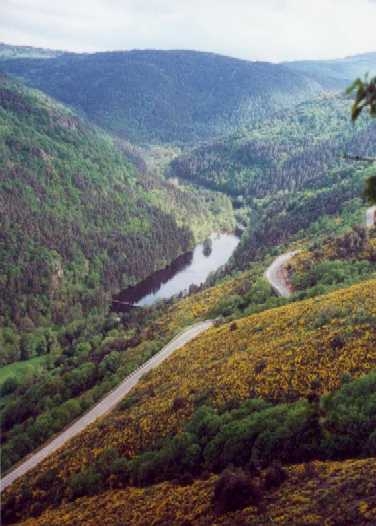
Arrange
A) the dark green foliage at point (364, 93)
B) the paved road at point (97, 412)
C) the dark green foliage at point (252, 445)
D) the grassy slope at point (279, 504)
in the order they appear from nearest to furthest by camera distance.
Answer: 1. the dark green foliage at point (364, 93)
2. the grassy slope at point (279, 504)
3. the dark green foliage at point (252, 445)
4. the paved road at point (97, 412)

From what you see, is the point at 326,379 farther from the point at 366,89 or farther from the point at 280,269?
the point at 280,269

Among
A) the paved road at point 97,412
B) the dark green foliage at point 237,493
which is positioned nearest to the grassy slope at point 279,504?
the dark green foliage at point 237,493

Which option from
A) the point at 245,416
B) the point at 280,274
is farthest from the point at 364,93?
the point at 280,274

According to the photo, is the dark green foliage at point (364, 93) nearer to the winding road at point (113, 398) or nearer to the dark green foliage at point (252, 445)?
the dark green foliage at point (252, 445)

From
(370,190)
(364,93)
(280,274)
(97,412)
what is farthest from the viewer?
(280,274)

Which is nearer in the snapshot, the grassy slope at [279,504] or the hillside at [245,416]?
the grassy slope at [279,504]

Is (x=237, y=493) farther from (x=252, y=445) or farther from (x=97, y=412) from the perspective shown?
(x=97, y=412)

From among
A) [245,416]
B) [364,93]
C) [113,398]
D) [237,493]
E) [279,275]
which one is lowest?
[113,398]
